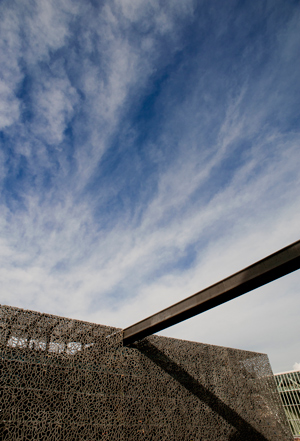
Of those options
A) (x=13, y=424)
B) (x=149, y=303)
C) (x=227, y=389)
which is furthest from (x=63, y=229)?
(x=227, y=389)

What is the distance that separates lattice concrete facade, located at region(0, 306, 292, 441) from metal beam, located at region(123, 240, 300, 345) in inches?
34.4

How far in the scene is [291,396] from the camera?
68.0ft

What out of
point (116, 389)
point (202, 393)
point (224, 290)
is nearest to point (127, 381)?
point (116, 389)

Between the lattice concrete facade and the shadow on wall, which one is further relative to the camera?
the shadow on wall

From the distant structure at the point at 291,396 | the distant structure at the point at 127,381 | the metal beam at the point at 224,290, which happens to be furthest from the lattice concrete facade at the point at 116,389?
the distant structure at the point at 291,396

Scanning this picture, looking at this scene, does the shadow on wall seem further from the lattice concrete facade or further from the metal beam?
the metal beam

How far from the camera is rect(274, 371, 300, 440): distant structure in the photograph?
65.7ft

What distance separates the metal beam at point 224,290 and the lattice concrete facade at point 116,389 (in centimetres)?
87

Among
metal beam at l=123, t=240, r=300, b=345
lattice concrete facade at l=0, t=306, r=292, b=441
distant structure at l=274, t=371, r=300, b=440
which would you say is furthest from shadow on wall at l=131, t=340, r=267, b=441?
distant structure at l=274, t=371, r=300, b=440

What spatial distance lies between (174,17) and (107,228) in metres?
4.58

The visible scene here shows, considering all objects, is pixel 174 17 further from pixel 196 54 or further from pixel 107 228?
pixel 107 228

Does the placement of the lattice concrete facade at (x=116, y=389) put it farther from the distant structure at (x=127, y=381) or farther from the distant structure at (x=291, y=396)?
the distant structure at (x=291, y=396)

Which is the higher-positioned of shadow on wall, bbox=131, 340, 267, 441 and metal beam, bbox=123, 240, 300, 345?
metal beam, bbox=123, 240, 300, 345

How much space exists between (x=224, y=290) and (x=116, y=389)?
2.96 meters
